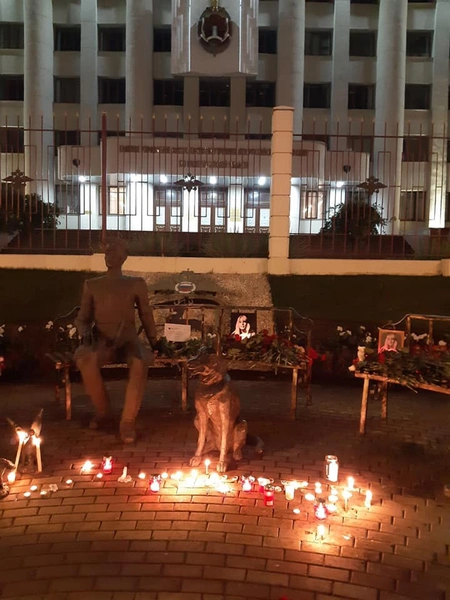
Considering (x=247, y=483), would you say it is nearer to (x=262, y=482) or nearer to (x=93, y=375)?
(x=262, y=482)

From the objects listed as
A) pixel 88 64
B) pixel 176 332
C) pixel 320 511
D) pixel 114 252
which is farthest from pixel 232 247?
pixel 88 64

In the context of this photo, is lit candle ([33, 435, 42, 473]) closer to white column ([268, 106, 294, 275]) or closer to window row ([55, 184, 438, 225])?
white column ([268, 106, 294, 275])

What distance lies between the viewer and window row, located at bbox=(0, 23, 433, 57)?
3069 centimetres

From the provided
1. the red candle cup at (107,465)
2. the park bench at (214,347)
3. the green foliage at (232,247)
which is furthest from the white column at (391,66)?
the red candle cup at (107,465)

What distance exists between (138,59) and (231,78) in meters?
4.81

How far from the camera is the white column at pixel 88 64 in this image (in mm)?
30109

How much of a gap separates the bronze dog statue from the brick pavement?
24 centimetres

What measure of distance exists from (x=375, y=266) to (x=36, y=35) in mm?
25222

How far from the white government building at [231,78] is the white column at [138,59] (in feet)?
0.20

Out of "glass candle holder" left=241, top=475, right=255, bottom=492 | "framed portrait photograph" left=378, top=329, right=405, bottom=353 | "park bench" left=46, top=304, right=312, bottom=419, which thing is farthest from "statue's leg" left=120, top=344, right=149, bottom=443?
"framed portrait photograph" left=378, top=329, right=405, bottom=353

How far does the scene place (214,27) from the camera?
26.5 meters

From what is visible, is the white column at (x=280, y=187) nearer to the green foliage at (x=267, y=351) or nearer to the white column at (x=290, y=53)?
the green foliage at (x=267, y=351)

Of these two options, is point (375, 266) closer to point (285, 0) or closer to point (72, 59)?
point (285, 0)

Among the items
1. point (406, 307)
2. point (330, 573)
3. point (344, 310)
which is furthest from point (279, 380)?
point (330, 573)
